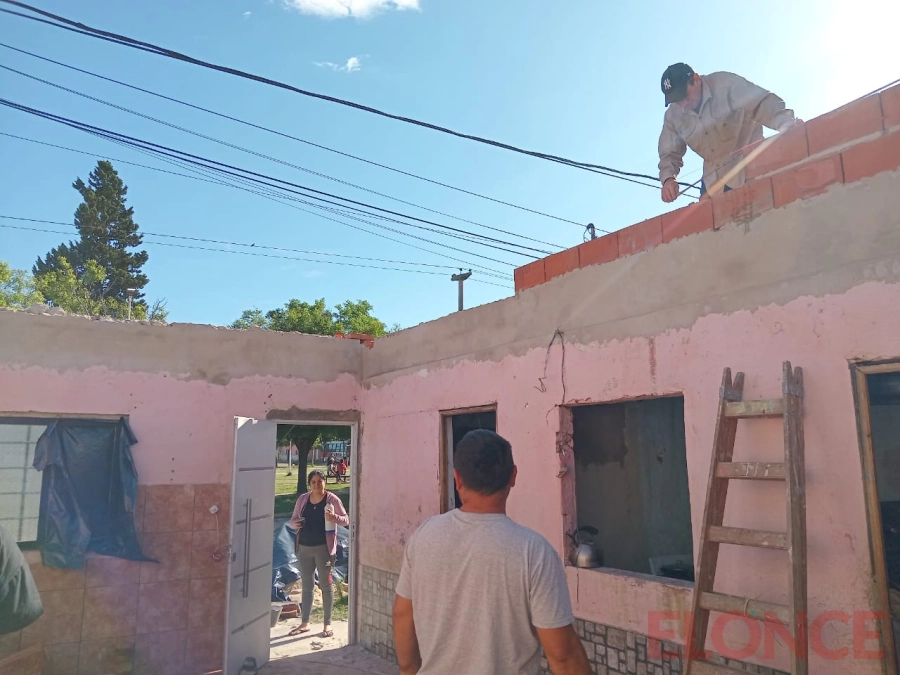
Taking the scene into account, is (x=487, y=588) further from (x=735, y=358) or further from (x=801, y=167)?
(x=801, y=167)

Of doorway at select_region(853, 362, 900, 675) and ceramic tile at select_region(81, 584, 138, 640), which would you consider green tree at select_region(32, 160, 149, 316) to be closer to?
ceramic tile at select_region(81, 584, 138, 640)

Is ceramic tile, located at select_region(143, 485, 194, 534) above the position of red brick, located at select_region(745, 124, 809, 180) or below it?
below

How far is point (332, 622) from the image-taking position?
767 centimetres

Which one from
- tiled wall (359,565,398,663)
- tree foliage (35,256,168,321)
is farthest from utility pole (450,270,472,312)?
tree foliage (35,256,168,321)

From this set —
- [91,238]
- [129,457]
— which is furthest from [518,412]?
[91,238]

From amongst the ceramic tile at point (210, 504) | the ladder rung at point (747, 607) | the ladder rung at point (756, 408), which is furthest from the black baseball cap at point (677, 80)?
the ceramic tile at point (210, 504)

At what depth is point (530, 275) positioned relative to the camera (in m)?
5.00

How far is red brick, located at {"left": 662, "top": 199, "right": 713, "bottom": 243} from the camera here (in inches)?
146

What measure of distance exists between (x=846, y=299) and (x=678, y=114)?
7.47ft

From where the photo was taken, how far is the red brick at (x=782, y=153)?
3.33m

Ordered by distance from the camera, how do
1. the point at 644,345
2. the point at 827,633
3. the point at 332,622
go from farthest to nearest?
the point at 332,622
the point at 644,345
the point at 827,633

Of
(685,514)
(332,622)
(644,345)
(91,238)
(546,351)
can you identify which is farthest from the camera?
(91,238)

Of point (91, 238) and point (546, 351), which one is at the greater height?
point (91, 238)

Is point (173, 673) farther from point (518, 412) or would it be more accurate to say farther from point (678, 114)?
point (678, 114)
